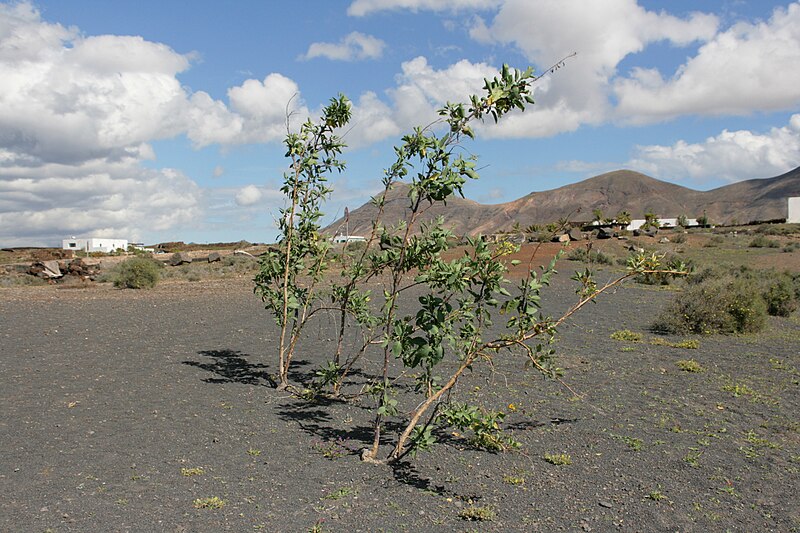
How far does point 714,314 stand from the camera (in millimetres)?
13914

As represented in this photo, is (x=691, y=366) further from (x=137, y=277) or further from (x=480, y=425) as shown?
(x=137, y=277)

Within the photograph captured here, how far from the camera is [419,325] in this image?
213 inches

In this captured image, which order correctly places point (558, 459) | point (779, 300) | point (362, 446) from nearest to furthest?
point (558, 459)
point (362, 446)
point (779, 300)

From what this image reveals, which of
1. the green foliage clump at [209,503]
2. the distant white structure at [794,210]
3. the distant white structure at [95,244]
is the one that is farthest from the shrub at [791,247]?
the distant white structure at [95,244]

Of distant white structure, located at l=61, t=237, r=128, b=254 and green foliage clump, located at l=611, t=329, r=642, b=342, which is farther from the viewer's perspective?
distant white structure, located at l=61, t=237, r=128, b=254

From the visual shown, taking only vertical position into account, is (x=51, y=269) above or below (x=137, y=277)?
above

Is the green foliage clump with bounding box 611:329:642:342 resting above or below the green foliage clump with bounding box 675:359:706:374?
above

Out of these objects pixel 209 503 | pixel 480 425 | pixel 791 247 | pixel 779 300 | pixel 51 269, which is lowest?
pixel 209 503

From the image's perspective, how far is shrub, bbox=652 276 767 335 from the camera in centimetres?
1388

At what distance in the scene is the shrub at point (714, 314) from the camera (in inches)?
546

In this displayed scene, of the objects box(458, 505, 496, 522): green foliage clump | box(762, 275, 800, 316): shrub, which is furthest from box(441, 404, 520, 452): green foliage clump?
box(762, 275, 800, 316): shrub

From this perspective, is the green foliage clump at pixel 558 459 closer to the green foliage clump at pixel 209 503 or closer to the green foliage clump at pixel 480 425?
the green foliage clump at pixel 480 425

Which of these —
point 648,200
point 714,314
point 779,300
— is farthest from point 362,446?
point 648,200

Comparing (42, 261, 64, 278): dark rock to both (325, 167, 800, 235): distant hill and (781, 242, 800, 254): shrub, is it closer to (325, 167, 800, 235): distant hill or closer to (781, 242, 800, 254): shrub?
(781, 242, 800, 254): shrub
